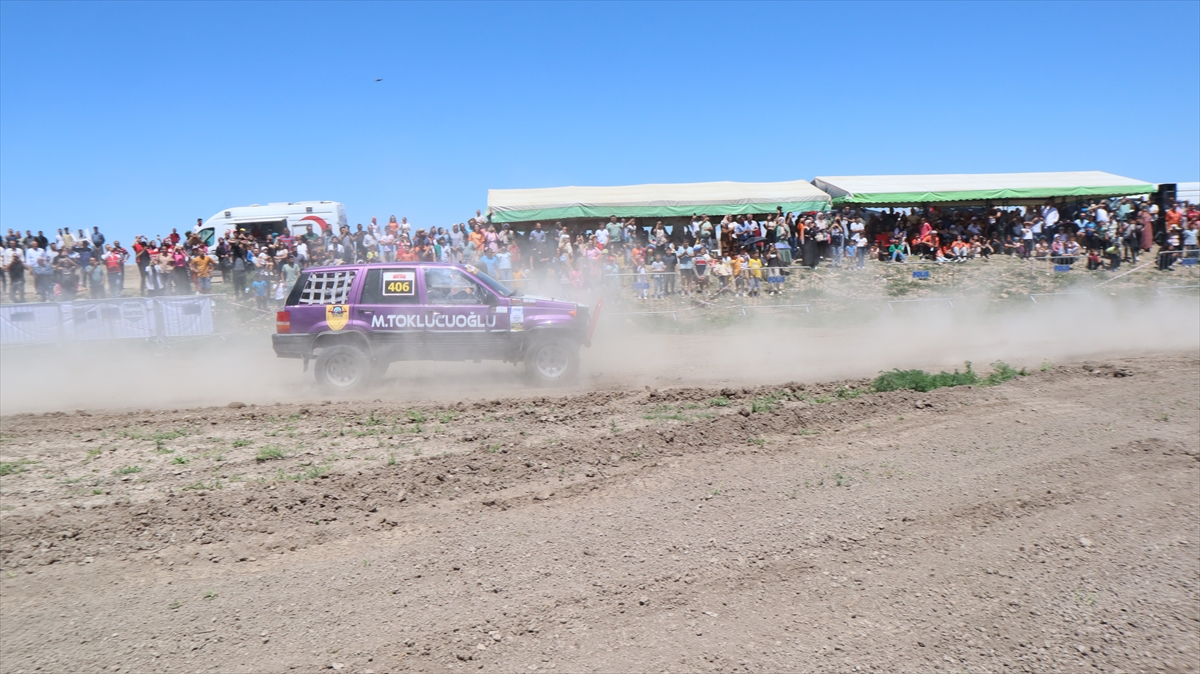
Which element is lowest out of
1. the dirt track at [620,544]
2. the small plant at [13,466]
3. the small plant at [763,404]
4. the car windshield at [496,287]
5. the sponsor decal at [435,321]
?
the dirt track at [620,544]

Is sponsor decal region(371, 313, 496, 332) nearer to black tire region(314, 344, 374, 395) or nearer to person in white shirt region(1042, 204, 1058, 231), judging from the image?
black tire region(314, 344, 374, 395)

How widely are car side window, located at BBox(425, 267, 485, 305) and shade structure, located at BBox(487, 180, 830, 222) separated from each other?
1267 centimetres

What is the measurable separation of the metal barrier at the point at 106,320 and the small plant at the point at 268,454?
36.0 ft

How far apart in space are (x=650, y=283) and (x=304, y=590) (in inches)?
629

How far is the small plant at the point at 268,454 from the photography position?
8.45 m

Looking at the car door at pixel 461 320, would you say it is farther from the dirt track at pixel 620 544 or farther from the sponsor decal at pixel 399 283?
the dirt track at pixel 620 544

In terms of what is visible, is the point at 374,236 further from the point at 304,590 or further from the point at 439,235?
the point at 304,590

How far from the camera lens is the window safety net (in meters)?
12.5

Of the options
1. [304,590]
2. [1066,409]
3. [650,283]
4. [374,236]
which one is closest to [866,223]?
[650,283]

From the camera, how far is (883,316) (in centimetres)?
2023

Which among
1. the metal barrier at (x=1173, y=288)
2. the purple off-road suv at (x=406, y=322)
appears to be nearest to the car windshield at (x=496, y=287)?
the purple off-road suv at (x=406, y=322)

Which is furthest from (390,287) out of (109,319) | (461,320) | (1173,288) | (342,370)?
(1173,288)

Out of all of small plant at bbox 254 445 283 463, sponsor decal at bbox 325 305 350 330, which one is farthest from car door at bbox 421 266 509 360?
small plant at bbox 254 445 283 463

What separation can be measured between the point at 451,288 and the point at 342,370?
83.4 inches
